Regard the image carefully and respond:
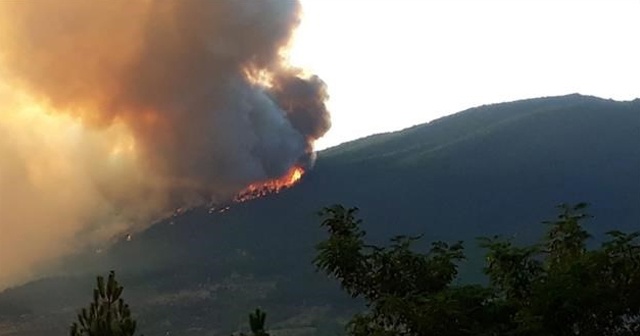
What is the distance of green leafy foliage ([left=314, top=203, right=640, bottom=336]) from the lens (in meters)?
13.8

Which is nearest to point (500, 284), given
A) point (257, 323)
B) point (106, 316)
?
point (257, 323)

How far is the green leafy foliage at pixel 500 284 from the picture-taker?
45.2 feet

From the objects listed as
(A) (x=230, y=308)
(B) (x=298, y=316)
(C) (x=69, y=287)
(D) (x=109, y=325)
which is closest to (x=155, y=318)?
(A) (x=230, y=308)

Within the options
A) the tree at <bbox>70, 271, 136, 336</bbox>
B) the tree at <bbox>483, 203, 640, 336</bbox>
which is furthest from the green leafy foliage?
the tree at <bbox>70, 271, 136, 336</bbox>

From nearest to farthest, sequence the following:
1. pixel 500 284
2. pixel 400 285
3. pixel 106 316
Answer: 1. pixel 500 284
2. pixel 400 285
3. pixel 106 316

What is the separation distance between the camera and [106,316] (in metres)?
19.7

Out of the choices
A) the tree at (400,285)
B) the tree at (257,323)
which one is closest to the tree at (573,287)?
the tree at (400,285)

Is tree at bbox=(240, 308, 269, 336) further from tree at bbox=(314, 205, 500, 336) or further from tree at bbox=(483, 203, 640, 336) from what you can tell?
tree at bbox=(483, 203, 640, 336)

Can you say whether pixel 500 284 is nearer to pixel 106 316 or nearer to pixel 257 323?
pixel 257 323

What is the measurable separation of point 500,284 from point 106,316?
8956 millimetres

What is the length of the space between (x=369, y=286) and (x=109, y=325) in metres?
6.46

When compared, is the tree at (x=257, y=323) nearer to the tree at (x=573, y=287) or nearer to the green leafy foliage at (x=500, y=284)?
the green leafy foliage at (x=500, y=284)

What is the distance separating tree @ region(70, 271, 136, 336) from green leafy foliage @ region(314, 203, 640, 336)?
5.22 meters

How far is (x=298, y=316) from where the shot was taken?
167m
